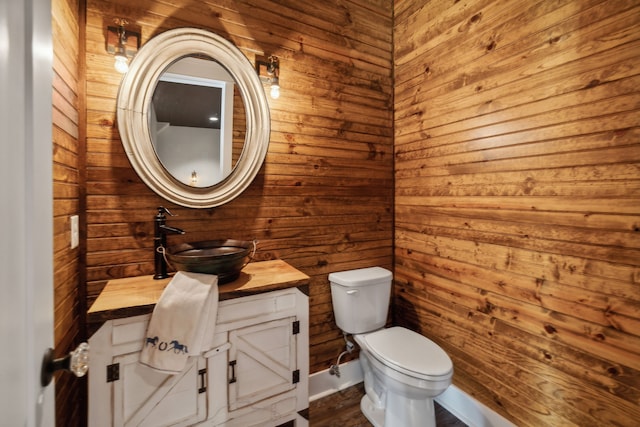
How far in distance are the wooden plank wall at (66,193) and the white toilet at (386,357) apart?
4.52 feet

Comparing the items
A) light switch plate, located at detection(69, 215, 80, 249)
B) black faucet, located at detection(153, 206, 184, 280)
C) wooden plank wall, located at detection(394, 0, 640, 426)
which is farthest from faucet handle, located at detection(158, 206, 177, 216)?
wooden plank wall, located at detection(394, 0, 640, 426)

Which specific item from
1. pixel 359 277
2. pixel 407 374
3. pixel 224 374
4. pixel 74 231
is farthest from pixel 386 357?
pixel 74 231

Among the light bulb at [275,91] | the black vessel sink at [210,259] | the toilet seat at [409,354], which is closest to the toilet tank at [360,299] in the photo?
the toilet seat at [409,354]

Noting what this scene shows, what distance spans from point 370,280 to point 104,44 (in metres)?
1.95

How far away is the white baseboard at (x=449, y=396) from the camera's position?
1596 mm

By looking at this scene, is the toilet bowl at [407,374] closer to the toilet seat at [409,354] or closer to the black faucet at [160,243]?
the toilet seat at [409,354]

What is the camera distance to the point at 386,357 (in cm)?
149

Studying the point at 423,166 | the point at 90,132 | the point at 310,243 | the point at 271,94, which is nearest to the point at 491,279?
the point at 423,166

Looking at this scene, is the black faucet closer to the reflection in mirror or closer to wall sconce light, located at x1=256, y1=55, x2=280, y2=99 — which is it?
the reflection in mirror

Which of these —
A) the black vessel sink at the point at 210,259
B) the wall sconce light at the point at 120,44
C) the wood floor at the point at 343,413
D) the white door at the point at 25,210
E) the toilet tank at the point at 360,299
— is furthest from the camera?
the toilet tank at the point at 360,299

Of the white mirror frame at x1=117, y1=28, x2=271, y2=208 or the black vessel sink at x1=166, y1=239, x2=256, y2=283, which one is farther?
the white mirror frame at x1=117, y1=28, x2=271, y2=208

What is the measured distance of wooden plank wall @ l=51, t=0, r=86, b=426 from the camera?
1064 mm

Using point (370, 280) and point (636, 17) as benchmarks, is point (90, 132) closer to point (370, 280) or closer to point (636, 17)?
point (370, 280)

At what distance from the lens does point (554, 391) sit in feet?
4.38
